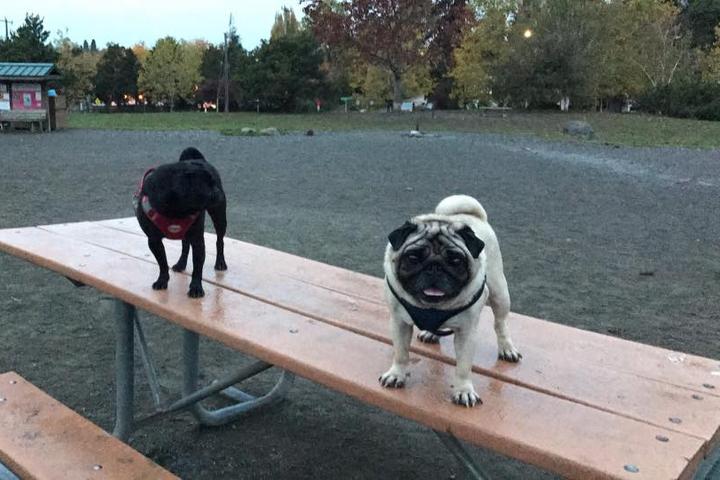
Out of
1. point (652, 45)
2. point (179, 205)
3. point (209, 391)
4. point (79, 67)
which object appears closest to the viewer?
point (179, 205)

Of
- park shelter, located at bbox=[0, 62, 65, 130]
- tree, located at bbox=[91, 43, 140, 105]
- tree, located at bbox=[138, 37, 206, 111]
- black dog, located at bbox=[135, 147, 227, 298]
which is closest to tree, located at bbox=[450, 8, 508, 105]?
tree, located at bbox=[138, 37, 206, 111]

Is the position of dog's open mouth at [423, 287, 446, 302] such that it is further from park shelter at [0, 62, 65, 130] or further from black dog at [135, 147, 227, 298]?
park shelter at [0, 62, 65, 130]

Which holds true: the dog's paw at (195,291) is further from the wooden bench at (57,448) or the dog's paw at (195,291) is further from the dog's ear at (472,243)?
the dog's ear at (472,243)

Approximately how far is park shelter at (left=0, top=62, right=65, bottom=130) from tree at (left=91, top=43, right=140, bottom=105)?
2837 cm

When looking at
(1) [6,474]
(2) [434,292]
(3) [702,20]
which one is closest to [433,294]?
(2) [434,292]

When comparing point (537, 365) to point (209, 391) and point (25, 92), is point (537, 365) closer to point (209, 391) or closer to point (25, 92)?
point (209, 391)

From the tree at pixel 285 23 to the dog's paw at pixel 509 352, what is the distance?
2310 inches

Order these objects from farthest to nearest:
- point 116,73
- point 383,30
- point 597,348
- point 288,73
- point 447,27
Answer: point 116,73 → point 288,73 → point 447,27 → point 383,30 → point 597,348

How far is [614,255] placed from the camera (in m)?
6.99

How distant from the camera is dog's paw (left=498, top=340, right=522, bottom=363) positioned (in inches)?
88.3

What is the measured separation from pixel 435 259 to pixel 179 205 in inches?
51.9

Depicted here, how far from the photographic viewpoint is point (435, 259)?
182cm

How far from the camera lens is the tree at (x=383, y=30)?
107ft

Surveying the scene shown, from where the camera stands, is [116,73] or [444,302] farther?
[116,73]
